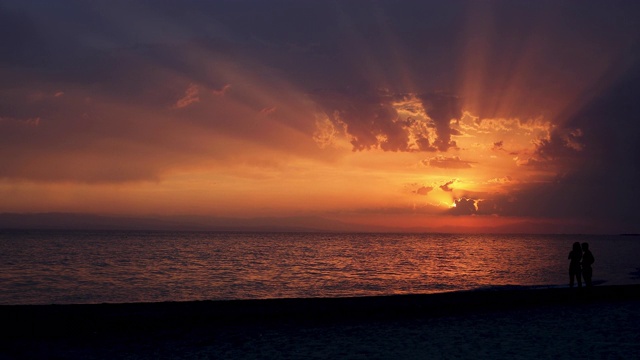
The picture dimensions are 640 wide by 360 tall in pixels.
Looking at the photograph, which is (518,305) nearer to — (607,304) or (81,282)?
(607,304)

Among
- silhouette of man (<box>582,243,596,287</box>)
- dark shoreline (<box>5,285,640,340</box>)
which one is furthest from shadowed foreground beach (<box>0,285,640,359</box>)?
silhouette of man (<box>582,243,596,287</box>)

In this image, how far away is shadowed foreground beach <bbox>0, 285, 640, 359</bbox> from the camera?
13.5 metres

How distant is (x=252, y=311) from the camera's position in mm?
18203

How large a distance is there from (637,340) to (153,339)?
13.3 metres

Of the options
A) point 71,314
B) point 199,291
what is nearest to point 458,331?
point 71,314

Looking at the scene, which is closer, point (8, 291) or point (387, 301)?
point (387, 301)

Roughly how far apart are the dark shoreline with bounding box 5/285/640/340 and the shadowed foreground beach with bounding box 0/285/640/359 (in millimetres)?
34

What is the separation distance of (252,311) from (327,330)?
312 centimetres

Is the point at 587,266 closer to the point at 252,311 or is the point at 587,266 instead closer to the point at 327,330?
the point at 327,330

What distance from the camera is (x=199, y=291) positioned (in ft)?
120

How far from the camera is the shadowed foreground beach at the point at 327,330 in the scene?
13.5 meters

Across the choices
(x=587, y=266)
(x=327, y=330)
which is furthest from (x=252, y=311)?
(x=587, y=266)

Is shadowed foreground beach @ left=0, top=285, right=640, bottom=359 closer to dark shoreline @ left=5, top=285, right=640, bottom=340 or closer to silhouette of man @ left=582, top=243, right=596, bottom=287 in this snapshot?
dark shoreline @ left=5, top=285, right=640, bottom=340

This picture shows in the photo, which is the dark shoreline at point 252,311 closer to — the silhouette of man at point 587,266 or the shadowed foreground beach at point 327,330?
the shadowed foreground beach at point 327,330
